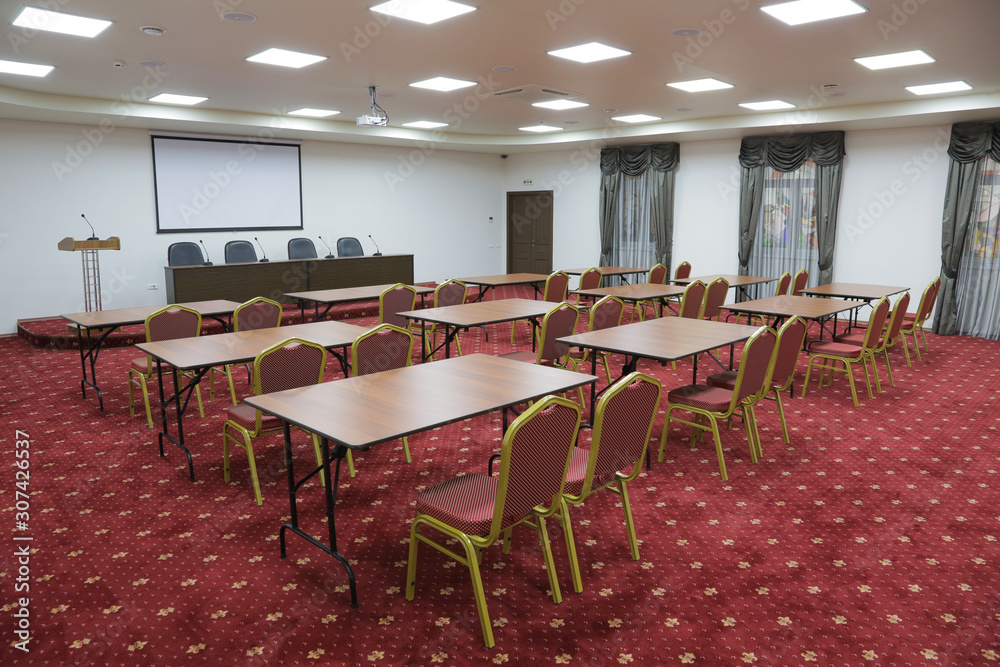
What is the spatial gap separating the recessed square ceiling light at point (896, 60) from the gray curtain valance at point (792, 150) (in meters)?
3.58

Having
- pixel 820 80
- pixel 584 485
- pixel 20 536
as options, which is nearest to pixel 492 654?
pixel 584 485

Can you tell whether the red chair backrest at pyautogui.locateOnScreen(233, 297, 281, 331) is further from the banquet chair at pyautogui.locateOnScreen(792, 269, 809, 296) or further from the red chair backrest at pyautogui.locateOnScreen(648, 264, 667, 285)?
the banquet chair at pyautogui.locateOnScreen(792, 269, 809, 296)

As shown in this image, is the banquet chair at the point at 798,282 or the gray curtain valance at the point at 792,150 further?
the gray curtain valance at the point at 792,150

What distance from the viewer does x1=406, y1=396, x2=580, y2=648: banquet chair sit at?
7.75ft

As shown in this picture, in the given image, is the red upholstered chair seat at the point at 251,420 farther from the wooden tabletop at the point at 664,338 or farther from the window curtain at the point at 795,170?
the window curtain at the point at 795,170

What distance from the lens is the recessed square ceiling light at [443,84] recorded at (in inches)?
297

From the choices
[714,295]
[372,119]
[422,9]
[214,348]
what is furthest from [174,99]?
[714,295]

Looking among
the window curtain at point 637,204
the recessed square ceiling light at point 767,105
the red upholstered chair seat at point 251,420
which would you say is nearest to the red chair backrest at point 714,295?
the recessed square ceiling light at point 767,105

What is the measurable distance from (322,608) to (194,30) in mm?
4891

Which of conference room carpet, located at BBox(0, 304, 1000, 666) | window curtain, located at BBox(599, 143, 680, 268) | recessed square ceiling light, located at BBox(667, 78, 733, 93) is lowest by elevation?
conference room carpet, located at BBox(0, 304, 1000, 666)

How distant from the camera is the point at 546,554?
9.07ft

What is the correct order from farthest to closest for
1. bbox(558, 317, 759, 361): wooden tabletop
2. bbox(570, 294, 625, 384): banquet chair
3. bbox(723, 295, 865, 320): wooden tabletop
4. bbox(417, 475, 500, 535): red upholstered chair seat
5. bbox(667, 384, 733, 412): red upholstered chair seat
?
bbox(723, 295, 865, 320): wooden tabletop → bbox(570, 294, 625, 384): banquet chair → bbox(558, 317, 759, 361): wooden tabletop → bbox(667, 384, 733, 412): red upholstered chair seat → bbox(417, 475, 500, 535): red upholstered chair seat

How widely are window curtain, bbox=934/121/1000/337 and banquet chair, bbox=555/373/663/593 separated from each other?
334 inches

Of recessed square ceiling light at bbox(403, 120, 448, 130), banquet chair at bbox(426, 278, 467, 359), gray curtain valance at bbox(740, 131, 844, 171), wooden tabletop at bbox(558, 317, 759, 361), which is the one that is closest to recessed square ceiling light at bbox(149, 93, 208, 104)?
recessed square ceiling light at bbox(403, 120, 448, 130)
